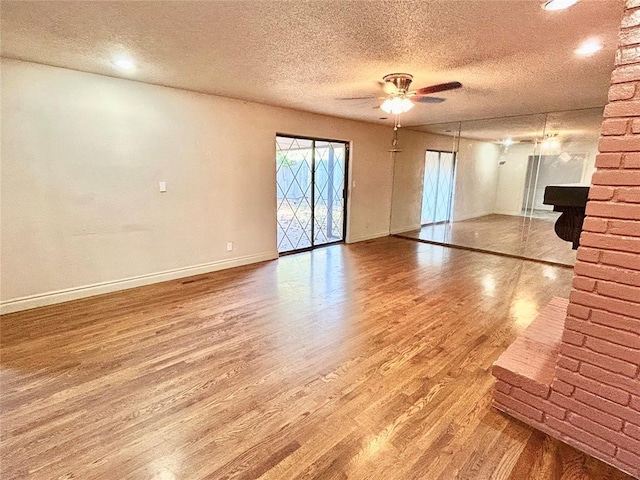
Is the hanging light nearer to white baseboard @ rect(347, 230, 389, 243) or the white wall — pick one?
the white wall

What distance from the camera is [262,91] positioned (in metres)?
3.82

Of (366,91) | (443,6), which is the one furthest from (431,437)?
(366,91)

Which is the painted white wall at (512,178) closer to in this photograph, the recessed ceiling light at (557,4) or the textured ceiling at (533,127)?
the textured ceiling at (533,127)

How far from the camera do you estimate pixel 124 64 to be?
2930 mm

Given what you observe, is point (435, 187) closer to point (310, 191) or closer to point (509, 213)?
point (509, 213)

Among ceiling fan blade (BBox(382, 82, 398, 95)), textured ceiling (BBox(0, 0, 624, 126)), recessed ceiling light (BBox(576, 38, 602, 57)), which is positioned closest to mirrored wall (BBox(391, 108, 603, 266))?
textured ceiling (BBox(0, 0, 624, 126))

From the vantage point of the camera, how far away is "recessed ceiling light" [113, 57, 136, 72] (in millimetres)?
2799

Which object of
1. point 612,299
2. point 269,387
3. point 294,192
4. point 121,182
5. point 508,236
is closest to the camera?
point 612,299

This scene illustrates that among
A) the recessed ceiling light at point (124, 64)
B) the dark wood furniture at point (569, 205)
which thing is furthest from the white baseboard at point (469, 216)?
the recessed ceiling light at point (124, 64)

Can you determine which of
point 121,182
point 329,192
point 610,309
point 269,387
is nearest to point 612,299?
point 610,309

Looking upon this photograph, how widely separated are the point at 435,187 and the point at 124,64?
21.2 feet

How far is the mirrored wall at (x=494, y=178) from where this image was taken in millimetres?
4910

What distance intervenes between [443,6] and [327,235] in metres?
4.68

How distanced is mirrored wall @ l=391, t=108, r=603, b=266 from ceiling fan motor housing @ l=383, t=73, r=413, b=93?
10.3 ft
